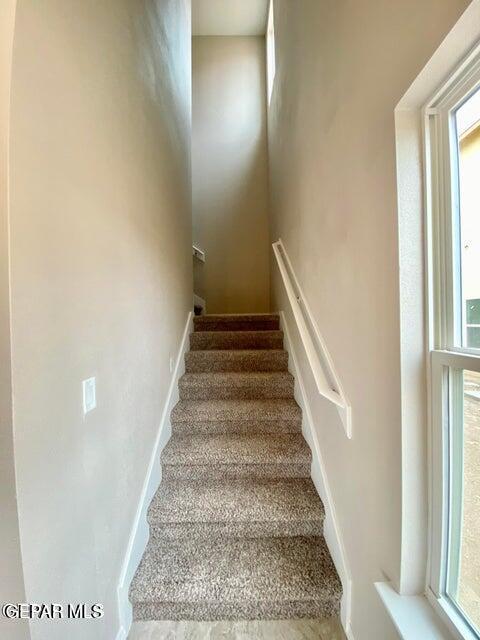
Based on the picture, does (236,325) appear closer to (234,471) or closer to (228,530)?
(234,471)

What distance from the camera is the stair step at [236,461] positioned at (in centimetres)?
172

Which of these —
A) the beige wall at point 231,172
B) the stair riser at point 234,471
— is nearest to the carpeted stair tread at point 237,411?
the stair riser at point 234,471

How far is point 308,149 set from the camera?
5.73 feet

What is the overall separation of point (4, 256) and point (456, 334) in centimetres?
117

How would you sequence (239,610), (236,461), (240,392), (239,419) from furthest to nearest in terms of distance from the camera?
(240,392), (239,419), (236,461), (239,610)

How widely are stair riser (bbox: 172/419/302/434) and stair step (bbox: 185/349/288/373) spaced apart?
1.76ft

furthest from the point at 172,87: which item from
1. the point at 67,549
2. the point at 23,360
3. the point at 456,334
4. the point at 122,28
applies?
the point at 67,549

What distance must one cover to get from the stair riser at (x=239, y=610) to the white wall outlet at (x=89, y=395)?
960 millimetres

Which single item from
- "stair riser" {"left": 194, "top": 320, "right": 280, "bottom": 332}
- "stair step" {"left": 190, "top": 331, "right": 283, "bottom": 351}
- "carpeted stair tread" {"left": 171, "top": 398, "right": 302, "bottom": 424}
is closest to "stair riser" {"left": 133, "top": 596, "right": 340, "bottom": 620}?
"carpeted stair tread" {"left": 171, "top": 398, "right": 302, "bottom": 424}

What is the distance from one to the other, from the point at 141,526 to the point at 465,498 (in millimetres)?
1358

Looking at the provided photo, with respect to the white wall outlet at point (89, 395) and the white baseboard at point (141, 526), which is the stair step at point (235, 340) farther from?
the white wall outlet at point (89, 395)

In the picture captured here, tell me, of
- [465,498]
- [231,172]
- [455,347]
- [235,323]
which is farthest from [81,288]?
[231,172]

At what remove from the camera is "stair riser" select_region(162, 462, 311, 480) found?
1724mm

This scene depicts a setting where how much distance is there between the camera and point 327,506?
4.78 ft
